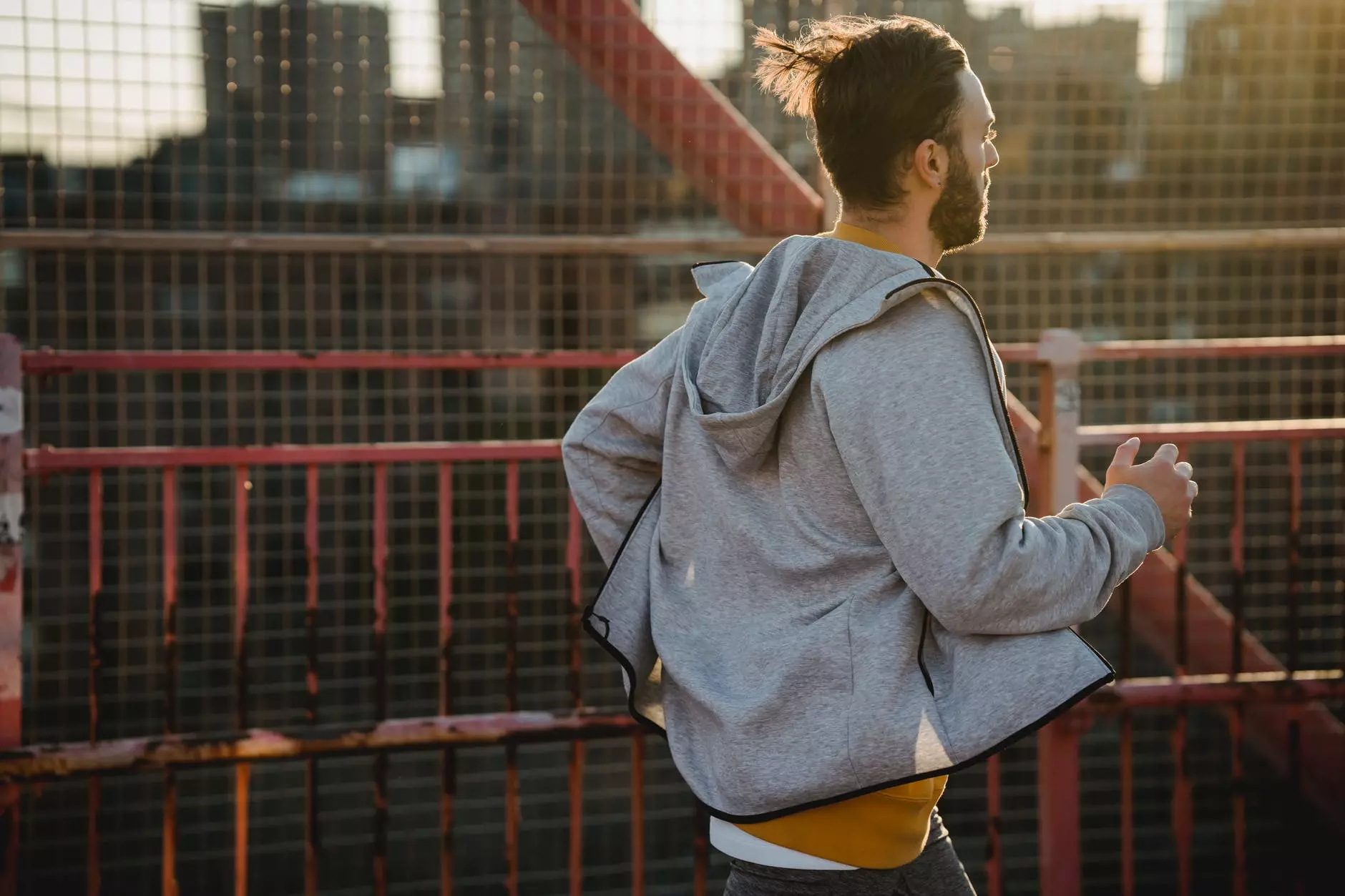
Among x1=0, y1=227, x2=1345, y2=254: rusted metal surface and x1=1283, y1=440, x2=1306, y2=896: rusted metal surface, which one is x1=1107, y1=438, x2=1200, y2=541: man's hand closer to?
x1=1283, y1=440, x2=1306, y2=896: rusted metal surface

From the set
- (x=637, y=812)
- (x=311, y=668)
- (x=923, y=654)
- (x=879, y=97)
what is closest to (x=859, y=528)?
(x=923, y=654)

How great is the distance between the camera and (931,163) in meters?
1.60

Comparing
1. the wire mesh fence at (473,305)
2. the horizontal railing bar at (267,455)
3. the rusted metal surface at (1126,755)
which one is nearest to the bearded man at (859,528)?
the horizontal railing bar at (267,455)

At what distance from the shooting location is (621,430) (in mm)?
1828

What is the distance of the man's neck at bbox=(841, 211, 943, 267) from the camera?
5.36 feet

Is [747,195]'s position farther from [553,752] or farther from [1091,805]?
[553,752]

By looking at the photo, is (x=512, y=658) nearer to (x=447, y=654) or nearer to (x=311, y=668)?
(x=447, y=654)

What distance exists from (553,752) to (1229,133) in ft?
22.7

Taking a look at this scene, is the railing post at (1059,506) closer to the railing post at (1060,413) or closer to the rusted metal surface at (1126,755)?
the railing post at (1060,413)

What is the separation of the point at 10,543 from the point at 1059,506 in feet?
8.68

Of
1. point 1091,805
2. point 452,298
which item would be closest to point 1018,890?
point 1091,805

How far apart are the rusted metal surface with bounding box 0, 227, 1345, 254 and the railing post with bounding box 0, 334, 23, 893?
1300mm

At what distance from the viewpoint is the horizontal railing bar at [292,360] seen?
285 cm

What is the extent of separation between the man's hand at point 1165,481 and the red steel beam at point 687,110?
2.77 meters
